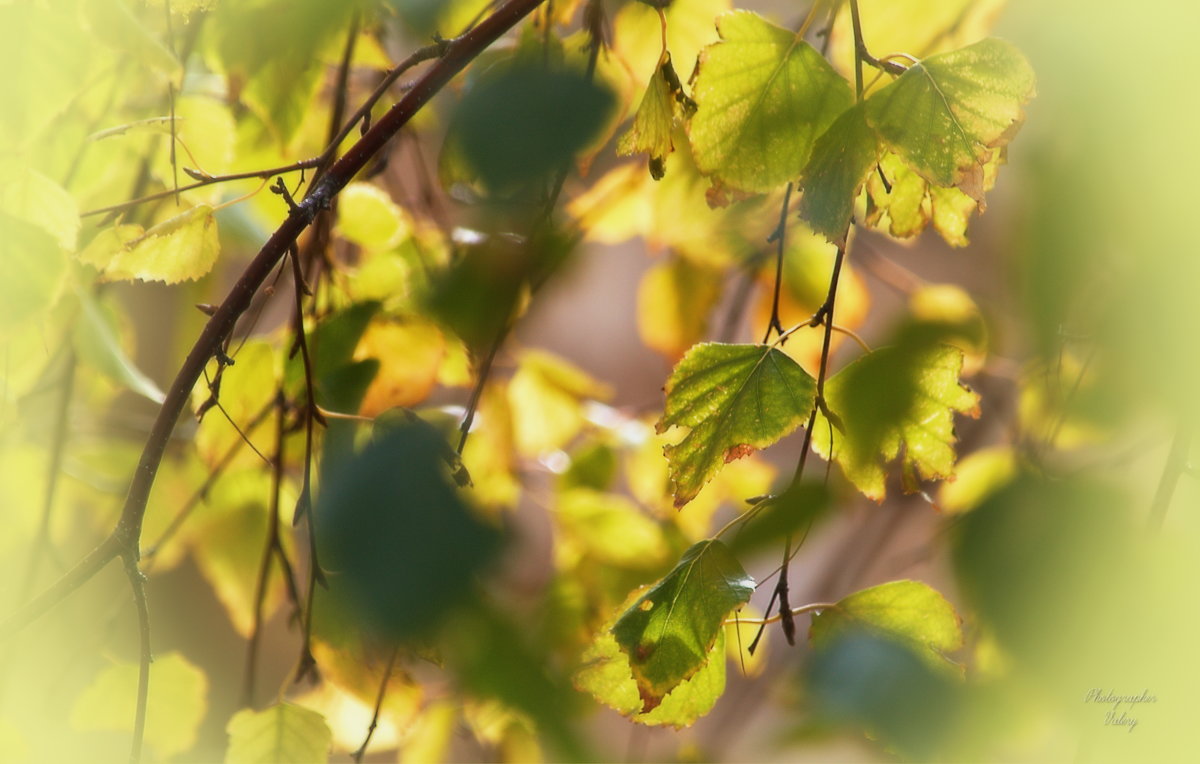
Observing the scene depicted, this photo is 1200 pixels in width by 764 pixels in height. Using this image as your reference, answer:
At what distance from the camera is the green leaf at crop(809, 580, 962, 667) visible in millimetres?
190

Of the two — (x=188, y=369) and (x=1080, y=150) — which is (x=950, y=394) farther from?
(x=188, y=369)

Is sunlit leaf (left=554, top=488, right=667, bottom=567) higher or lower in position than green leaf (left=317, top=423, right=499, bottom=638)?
lower

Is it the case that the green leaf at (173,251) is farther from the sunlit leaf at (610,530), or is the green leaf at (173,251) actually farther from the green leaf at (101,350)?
the sunlit leaf at (610,530)

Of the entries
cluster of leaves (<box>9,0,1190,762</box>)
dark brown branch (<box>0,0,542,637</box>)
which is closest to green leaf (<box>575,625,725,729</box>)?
cluster of leaves (<box>9,0,1190,762</box>)

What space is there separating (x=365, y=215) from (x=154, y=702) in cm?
20

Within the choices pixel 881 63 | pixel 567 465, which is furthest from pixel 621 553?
pixel 881 63

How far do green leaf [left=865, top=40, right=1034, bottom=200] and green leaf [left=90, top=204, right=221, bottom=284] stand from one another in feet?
0.51

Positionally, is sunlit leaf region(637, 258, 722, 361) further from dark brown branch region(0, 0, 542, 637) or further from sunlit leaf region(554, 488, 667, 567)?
dark brown branch region(0, 0, 542, 637)

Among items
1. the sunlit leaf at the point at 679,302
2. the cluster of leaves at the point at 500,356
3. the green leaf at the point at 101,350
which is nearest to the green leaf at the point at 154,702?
the cluster of leaves at the point at 500,356

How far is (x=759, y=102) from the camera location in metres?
0.19

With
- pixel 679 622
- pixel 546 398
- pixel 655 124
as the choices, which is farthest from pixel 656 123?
pixel 546 398

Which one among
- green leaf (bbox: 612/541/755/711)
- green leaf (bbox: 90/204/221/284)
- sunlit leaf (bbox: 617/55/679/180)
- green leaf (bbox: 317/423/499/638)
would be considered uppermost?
sunlit leaf (bbox: 617/55/679/180)

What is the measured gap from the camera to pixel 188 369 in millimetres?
172

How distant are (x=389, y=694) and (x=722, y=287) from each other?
8.0 inches
